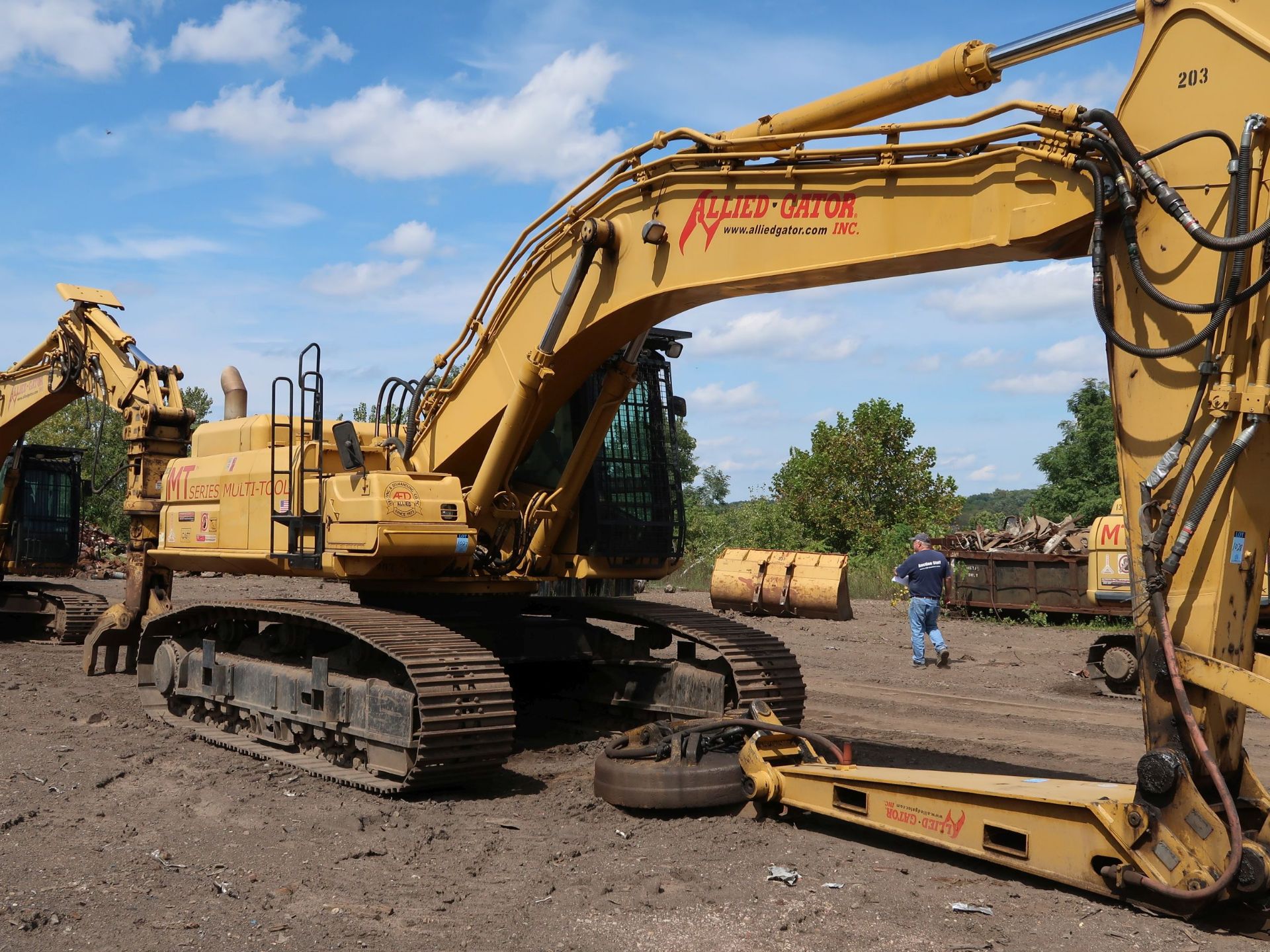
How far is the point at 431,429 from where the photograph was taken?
9344 millimetres

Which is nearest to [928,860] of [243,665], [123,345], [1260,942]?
[1260,942]

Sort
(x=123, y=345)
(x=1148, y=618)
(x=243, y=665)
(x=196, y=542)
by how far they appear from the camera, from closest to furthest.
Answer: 1. (x=1148, y=618)
2. (x=243, y=665)
3. (x=196, y=542)
4. (x=123, y=345)

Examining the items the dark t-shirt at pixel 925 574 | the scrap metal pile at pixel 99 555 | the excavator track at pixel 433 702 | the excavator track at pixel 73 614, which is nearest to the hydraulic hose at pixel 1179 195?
the excavator track at pixel 433 702

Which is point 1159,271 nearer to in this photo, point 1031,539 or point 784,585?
point 784,585

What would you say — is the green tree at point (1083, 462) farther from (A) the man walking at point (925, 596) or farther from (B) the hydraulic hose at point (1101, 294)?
(B) the hydraulic hose at point (1101, 294)

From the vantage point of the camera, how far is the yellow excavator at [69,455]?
13.4 m

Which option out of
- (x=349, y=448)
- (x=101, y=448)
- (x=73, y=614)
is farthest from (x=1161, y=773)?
(x=101, y=448)

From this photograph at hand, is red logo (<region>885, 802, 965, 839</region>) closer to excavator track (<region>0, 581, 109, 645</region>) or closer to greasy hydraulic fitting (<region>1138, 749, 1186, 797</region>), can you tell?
greasy hydraulic fitting (<region>1138, 749, 1186, 797</region>)

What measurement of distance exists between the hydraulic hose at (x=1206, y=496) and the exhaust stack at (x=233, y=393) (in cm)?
A: 849

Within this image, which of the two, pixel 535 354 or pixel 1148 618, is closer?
pixel 1148 618

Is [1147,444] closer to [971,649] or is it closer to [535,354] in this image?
[535,354]

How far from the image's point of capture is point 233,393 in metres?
11.4

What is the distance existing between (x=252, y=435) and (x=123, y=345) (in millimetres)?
4729

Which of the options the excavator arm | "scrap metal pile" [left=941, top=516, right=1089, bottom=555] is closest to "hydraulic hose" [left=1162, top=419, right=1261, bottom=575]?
the excavator arm
